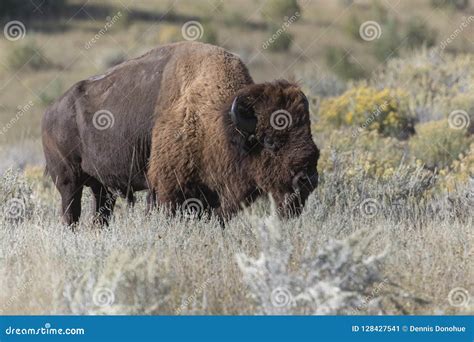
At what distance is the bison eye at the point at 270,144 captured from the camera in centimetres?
800

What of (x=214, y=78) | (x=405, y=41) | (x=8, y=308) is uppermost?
(x=405, y=41)

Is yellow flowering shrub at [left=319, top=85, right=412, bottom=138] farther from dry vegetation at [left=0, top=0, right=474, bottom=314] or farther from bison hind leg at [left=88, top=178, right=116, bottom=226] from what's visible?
bison hind leg at [left=88, top=178, right=116, bottom=226]

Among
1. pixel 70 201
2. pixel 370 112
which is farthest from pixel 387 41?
pixel 70 201

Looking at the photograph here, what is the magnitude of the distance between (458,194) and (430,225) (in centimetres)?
170

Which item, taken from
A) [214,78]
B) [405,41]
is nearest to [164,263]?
[214,78]

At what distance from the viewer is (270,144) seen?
805 centimetres

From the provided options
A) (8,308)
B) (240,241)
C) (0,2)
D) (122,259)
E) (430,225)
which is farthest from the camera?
(0,2)

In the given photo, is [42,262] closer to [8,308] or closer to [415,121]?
[8,308]

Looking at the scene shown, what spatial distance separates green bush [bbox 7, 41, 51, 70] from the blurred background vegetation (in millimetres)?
56

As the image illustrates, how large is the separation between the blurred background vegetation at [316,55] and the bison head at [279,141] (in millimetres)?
5294

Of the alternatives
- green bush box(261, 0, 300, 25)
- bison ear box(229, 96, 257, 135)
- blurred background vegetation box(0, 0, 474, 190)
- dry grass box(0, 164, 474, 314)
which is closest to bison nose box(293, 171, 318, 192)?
dry grass box(0, 164, 474, 314)

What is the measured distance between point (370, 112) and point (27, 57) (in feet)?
78.0

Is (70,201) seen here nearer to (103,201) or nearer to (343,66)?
(103,201)

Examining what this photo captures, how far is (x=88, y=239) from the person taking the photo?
8008 mm
